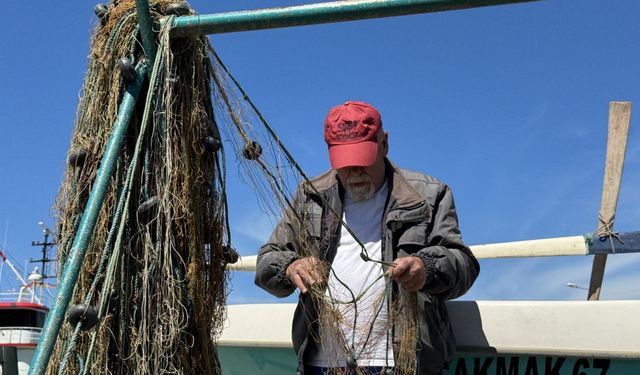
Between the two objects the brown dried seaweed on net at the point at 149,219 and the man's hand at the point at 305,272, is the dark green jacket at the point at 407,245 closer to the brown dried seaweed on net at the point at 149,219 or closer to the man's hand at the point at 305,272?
the man's hand at the point at 305,272

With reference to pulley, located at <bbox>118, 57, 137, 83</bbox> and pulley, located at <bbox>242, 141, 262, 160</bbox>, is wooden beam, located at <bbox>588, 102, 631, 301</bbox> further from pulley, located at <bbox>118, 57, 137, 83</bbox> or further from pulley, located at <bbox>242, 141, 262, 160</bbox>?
pulley, located at <bbox>118, 57, 137, 83</bbox>

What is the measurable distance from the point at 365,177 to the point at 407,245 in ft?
1.10

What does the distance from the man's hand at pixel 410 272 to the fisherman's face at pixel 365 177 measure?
0.43 m

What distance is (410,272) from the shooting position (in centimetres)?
265

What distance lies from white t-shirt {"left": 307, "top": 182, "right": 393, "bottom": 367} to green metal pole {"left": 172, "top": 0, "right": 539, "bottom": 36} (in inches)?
35.8

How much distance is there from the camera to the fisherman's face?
2979 millimetres

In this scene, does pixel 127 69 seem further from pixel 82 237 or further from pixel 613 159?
pixel 613 159

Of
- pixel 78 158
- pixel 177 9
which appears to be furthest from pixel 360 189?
pixel 78 158

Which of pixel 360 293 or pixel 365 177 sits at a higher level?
pixel 365 177

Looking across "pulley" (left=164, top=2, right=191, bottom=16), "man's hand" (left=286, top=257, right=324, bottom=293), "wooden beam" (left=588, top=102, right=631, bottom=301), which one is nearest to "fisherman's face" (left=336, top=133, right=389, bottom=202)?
"man's hand" (left=286, top=257, right=324, bottom=293)

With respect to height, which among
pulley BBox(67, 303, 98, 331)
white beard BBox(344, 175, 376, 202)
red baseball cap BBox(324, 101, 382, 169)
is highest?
red baseball cap BBox(324, 101, 382, 169)

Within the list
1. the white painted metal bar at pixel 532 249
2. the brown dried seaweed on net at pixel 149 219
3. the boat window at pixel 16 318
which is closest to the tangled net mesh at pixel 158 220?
the brown dried seaweed on net at pixel 149 219

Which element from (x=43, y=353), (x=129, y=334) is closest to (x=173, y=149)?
(x=129, y=334)

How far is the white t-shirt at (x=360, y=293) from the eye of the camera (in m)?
2.79
